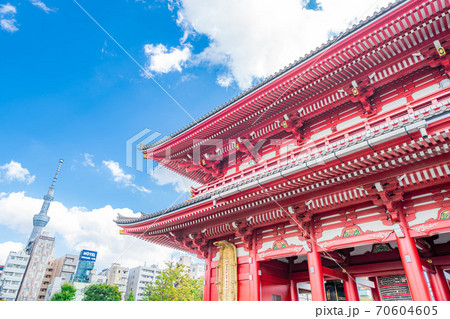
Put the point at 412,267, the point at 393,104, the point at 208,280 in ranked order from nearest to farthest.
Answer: the point at 412,267 → the point at 393,104 → the point at 208,280

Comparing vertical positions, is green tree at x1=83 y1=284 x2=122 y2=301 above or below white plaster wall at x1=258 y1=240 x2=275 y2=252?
above

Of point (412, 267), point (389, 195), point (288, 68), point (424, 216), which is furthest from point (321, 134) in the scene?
point (412, 267)

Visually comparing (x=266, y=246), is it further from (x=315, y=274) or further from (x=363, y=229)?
(x=363, y=229)

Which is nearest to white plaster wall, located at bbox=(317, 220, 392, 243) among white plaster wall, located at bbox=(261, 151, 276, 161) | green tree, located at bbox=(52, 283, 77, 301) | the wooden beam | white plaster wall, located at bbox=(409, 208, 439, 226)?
white plaster wall, located at bbox=(409, 208, 439, 226)

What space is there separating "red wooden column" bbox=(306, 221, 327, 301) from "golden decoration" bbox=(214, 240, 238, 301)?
3078mm

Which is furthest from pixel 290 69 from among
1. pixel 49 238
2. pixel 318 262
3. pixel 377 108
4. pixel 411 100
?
pixel 49 238

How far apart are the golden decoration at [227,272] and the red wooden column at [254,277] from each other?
26.9 inches

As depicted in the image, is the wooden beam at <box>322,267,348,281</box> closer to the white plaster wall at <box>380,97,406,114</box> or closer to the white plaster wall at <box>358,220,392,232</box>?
the white plaster wall at <box>358,220,392,232</box>

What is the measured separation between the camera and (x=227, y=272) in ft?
35.1

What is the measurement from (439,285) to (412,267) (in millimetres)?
4151

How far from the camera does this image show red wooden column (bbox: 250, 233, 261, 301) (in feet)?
31.9

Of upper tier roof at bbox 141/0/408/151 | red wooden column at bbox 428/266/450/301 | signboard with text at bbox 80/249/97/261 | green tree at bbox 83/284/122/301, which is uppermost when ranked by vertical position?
signboard with text at bbox 80/249/97/261
